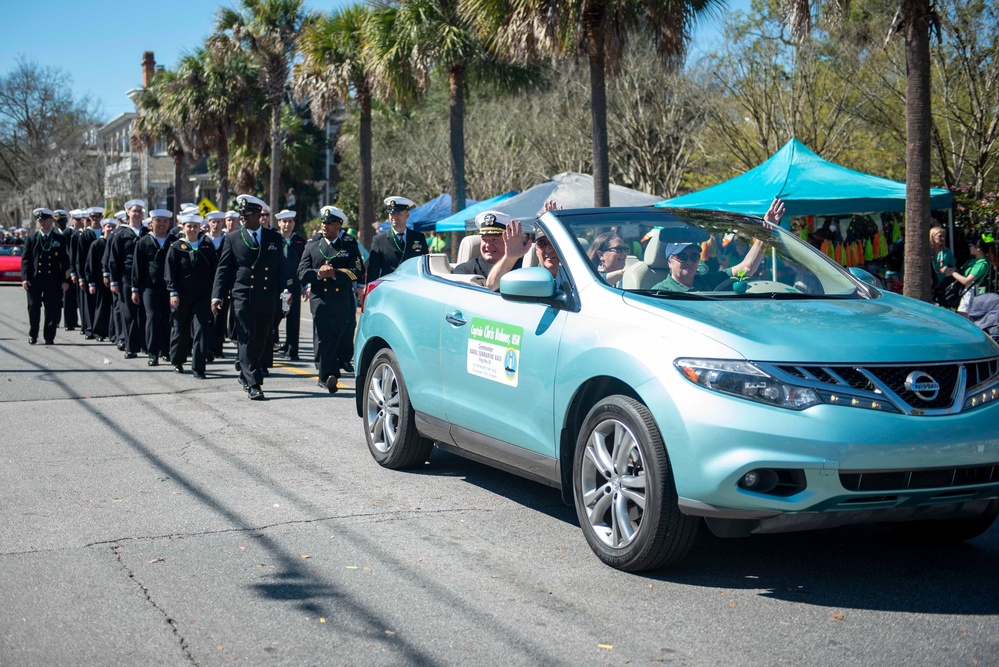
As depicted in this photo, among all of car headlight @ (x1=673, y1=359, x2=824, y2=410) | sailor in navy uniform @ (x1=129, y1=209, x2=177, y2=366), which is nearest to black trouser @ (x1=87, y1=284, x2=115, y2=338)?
sailor in navy uniform @ (x1=129, y1=209, x2=177, y2=366)

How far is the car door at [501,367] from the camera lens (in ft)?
18.3

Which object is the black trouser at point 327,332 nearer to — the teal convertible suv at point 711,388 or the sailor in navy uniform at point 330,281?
the sailor in navy uniform at point 330,281

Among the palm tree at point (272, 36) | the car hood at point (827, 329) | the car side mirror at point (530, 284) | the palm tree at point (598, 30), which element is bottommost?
the car hood at point (827, 329)

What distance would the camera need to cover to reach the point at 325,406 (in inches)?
417

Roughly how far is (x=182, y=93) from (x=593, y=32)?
26.4 metres

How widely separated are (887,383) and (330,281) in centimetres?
808

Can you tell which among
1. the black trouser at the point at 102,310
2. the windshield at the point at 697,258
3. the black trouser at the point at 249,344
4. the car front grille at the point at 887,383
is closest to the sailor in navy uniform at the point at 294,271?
the black trouser at the point at 249,344

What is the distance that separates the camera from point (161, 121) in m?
43.5

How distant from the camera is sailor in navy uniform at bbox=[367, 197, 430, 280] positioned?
12320 mm

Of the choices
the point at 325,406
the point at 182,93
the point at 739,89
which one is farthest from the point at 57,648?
the point at 182,93

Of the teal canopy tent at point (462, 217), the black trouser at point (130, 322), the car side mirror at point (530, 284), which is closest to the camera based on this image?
the car side mirror at point (530, 284)

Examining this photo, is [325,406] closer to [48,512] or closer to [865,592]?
[48,512]

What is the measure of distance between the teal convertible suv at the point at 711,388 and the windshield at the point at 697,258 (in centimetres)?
1

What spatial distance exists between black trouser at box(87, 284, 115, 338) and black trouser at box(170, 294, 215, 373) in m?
4.73
